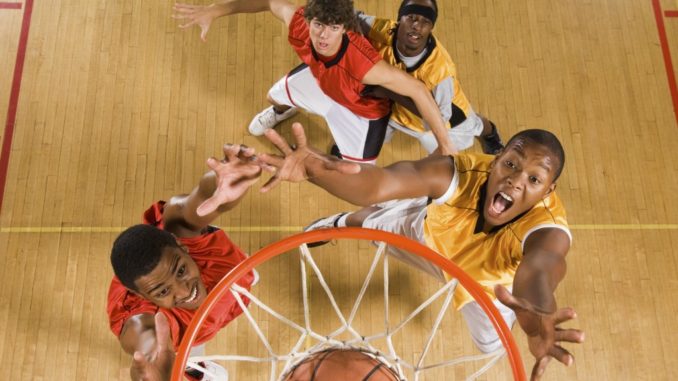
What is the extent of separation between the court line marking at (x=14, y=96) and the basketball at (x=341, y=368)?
8.26ft

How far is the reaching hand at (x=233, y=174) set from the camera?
6.87ft

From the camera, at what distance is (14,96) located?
400cm

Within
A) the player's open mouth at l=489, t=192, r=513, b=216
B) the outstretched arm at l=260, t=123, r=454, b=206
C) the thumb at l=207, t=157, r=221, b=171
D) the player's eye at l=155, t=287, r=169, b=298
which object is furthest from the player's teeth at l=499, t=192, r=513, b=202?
the player's eye at l=155, t=287, r=169, b=298

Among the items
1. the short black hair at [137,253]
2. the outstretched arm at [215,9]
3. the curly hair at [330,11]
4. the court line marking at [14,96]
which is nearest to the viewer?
the short black hair at [137,253]

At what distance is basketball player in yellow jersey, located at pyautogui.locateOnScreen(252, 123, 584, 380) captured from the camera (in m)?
2.05

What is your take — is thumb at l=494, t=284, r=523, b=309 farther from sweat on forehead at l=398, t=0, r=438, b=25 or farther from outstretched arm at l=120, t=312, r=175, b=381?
sweat on forehead at l=398, t=0, r=438, b=25

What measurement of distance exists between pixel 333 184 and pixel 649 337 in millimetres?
2500

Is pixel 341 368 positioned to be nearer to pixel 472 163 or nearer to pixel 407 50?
pixel 472 163

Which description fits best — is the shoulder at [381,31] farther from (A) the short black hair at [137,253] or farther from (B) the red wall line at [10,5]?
(B) the red wall line at [10,5]

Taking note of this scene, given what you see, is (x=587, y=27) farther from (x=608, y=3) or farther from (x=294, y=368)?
(x=294, y=368)

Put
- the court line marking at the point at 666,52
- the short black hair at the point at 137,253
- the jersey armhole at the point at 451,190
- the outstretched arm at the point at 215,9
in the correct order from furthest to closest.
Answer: the court line marking at the point at 666,52 → the outstretched arm at the point at 215,9 → the jersey armhole at the point at 451,190 → the short black hair at the point at 137,253

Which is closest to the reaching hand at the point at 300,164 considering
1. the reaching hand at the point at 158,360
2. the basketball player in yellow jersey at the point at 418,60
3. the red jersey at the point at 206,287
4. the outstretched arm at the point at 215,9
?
the reaching hand at the point at 158,360

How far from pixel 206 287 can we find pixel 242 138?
1363 millimetres

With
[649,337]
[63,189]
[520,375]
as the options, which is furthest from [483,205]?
[63,189]
